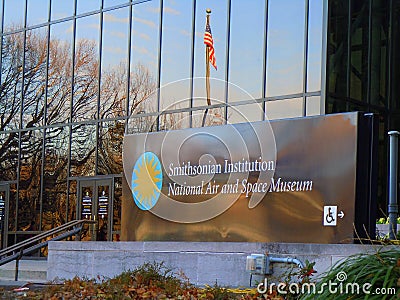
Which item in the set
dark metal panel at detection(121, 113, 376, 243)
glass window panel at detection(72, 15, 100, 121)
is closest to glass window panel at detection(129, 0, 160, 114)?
glass window panel at detection(72, 15, 100, 121)

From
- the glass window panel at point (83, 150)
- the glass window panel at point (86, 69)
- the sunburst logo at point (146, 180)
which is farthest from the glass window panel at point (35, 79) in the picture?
the sunburst logo at point (146, 180)

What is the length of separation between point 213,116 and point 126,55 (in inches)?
187

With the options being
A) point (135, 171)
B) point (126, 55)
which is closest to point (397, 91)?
point (126, 55)

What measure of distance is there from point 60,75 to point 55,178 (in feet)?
12.5

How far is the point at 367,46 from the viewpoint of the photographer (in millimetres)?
25625

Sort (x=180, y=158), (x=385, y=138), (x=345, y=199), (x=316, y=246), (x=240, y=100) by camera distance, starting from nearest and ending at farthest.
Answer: (x=316, y=246)
(x=345, y=199)
(x=180, y=158)
(x=240, y=100)
(x=385, y=138)

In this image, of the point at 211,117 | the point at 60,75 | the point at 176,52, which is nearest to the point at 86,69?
the point at 60,75

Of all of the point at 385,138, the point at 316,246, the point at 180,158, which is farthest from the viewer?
the point at 385,138

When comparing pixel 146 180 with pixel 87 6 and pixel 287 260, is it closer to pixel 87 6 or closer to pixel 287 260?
pixel 287 260

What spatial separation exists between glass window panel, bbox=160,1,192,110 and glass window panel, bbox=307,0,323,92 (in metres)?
4.44

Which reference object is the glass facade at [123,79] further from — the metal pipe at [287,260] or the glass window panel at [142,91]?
the metal pipe at [287,260]

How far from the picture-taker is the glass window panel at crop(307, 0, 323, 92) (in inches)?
895

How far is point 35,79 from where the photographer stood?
30719 mm

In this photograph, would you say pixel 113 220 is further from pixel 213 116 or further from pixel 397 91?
pixel 397 91
